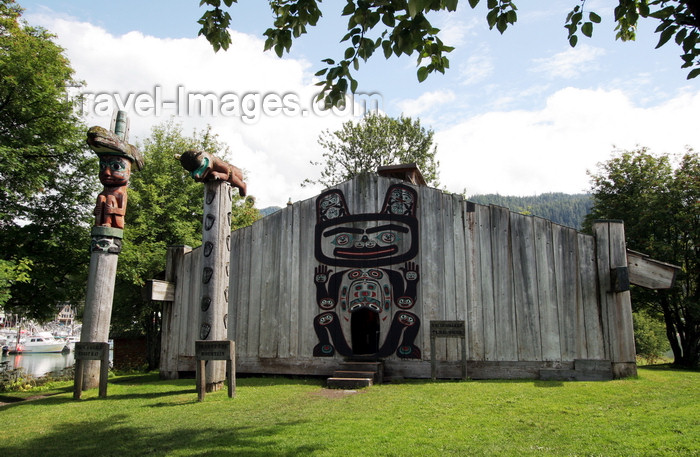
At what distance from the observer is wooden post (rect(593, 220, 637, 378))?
11.7 m

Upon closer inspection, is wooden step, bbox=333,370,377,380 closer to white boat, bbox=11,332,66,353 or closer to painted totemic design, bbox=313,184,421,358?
painted totemic design, bbox=313,184,421,358

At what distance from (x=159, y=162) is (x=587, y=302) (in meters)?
20.1

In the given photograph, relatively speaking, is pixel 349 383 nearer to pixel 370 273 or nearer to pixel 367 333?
pixel 370 273

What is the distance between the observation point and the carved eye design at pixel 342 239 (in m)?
14.2

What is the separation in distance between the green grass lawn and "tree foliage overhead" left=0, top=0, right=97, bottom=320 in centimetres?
653

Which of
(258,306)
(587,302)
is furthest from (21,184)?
(587,302)

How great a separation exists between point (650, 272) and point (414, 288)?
19.3 feet

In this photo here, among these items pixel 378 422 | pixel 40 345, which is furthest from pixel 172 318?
pixel 40 345

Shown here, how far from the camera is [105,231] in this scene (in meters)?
11.5

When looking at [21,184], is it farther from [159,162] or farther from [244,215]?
[244,215]

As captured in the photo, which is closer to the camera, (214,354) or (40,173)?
(214,354)

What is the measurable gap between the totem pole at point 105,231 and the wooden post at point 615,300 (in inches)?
466

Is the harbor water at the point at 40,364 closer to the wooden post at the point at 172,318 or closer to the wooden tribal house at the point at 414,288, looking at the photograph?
the wooden post at the point at 172,318

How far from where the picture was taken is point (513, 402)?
8781 mm
